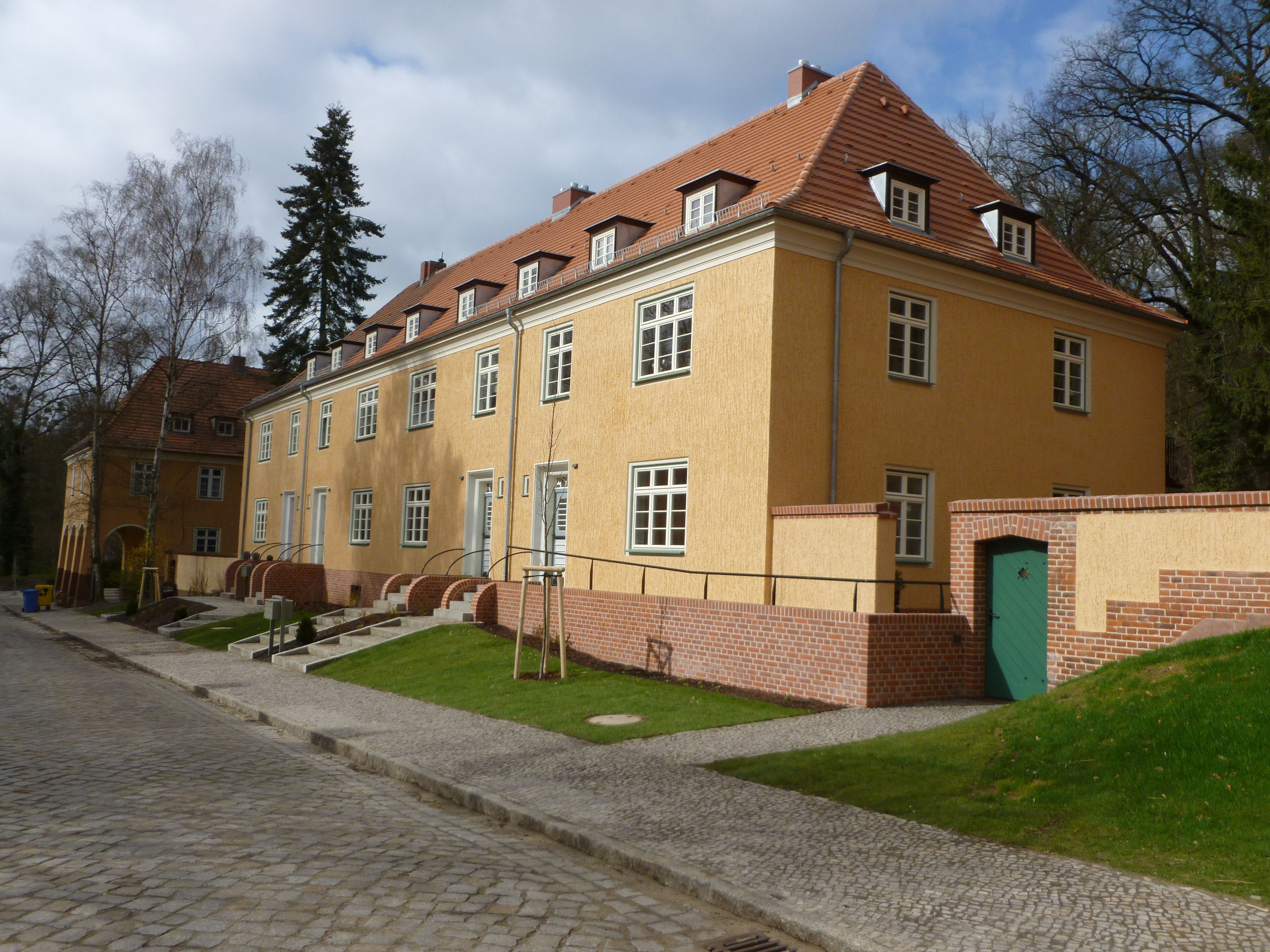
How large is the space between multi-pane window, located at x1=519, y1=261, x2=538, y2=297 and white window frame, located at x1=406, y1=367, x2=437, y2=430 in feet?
14.5

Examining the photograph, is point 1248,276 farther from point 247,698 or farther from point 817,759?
point 247,698

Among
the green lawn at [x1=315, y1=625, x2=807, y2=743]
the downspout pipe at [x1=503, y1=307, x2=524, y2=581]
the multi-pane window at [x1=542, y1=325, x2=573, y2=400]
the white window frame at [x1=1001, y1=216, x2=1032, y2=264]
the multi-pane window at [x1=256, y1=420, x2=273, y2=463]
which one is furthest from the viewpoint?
the multi-pane window at [x1=256, y1=420, x2=273, y2=463]

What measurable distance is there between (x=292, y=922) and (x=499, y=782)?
12.5ft

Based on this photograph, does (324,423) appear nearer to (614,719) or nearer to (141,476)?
(141,476)

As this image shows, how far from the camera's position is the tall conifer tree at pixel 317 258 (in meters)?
47.3

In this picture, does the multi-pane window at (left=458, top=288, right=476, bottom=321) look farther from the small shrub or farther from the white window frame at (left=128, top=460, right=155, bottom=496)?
the white window frame at (left=128, top=460, right=155, bottom=496)

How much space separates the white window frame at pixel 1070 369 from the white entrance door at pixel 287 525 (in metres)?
24.9

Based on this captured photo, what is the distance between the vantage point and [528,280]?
23.3m

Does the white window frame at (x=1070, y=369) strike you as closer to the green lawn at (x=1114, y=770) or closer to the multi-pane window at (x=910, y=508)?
the multi-pane window at (x=910, y=508)

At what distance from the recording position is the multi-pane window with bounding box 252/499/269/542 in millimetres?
38406

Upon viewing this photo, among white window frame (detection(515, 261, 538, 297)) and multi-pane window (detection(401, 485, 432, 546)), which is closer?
white window frame (detection(515, 261, 538, 297))

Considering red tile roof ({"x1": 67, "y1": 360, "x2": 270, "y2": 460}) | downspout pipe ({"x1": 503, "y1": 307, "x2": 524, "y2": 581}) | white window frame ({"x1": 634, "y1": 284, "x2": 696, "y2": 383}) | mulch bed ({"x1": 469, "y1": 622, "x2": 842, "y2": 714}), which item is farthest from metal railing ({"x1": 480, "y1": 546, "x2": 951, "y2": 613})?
red tile roof ({"x1": 67, "y1": 360, "x2": 270, "y2": 460})

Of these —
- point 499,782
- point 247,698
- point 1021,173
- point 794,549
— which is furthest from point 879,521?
point 1021,173

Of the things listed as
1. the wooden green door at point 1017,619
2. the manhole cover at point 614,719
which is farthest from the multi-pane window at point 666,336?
the manhole cover at point 614,719
